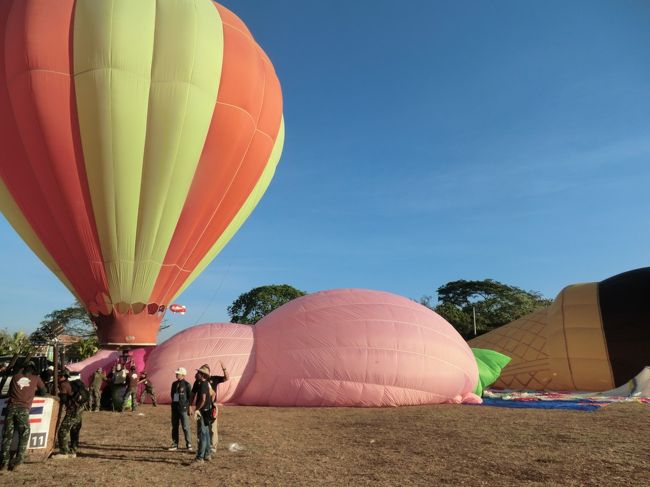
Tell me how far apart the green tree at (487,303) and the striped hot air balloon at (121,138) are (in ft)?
117

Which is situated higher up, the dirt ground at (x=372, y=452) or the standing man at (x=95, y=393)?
the standing man at (x=95, y=393)

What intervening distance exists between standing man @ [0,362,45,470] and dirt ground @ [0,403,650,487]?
27 centimetres

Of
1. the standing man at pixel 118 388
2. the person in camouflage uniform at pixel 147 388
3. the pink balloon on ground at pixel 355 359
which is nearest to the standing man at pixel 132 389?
the standing man at pixel 118 388

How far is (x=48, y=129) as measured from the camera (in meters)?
12.4

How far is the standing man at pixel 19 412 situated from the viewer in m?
6.43

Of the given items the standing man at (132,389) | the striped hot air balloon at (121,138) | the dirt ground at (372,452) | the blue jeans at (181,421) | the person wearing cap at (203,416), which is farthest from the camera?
the standing man at (132,389)

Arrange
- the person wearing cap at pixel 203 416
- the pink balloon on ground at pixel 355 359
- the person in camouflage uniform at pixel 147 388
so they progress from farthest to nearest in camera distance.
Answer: the person in camouflage uniform at pixel 147 388, the pink balloon on ground at pixel 355 359, the person wearing cap at pixel 203 416

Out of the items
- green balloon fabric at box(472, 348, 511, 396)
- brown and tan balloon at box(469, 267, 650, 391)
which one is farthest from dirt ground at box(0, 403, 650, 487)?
brown and tan balloon at box(469, 267, 650, 391)

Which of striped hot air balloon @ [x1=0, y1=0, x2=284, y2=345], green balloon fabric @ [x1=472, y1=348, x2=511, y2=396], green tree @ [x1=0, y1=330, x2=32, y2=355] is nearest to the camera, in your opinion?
striped hot air balloon @ [x1=0, y1=0, x2=284, y2=345]

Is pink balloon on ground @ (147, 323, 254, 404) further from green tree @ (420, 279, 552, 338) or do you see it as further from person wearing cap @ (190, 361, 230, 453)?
green tree @ (420, 279, 552, 338)

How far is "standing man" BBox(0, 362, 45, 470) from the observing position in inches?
253

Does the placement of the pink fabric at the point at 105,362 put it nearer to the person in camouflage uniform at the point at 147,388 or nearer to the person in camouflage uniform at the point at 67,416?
the person in camouflage uniform at the point at 147,388

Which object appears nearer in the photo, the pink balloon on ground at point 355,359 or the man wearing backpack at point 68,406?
the man wearing backpack at point 68,406

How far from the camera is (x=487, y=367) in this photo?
55.0 ft
